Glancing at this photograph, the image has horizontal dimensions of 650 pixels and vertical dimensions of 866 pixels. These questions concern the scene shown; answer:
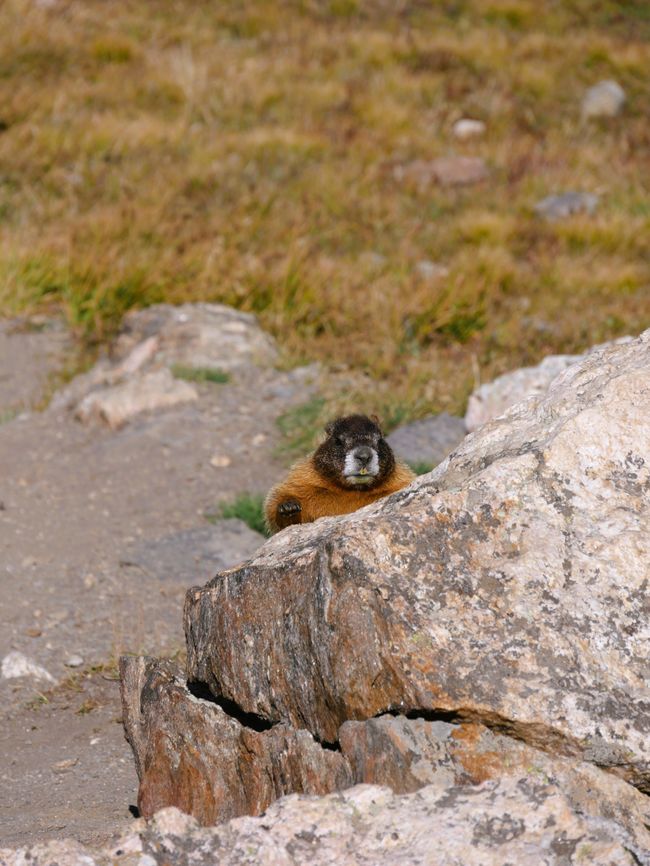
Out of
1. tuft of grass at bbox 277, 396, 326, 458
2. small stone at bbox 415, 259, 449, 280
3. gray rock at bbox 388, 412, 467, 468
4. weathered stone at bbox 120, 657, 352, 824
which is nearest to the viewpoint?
weathered stone at bbox 120, 657, 352, 824

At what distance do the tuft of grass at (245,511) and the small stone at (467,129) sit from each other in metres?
9.38

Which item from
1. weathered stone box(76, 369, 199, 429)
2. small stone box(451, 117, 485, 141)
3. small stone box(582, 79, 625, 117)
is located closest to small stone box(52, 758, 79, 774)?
weathered stone box(76, 369, 199, 429)

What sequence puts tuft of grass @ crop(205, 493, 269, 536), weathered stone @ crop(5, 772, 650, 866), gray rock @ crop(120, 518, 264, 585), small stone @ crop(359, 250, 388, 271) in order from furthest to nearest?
small stone @ crop(359, 250, 388, 271), tuft of grass @ crop(205, 493, 269, 536), gray rock @ crop(120, 518, 264, 585), weathered stone @ crop(5, 772, 650, 866)

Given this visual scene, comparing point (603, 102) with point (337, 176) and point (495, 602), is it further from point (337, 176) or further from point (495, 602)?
point (495, 602)

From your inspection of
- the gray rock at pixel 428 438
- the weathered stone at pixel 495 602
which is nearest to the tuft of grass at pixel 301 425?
the gray rock at pixel 428 438

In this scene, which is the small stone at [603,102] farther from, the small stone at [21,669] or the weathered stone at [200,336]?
the small stone at [21,669]

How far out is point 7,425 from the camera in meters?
8.87

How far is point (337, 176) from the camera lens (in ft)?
44.7

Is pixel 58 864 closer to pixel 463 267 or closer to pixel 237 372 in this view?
pixel 237 372

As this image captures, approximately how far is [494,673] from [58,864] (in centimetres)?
126

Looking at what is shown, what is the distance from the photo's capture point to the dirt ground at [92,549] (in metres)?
4.75

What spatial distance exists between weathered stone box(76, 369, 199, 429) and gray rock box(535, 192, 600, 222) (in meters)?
5.96

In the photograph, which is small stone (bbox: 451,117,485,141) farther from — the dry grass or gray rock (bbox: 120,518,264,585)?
gray rock (bbox: 120,518,264,585)

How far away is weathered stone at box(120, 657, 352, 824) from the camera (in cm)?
349
